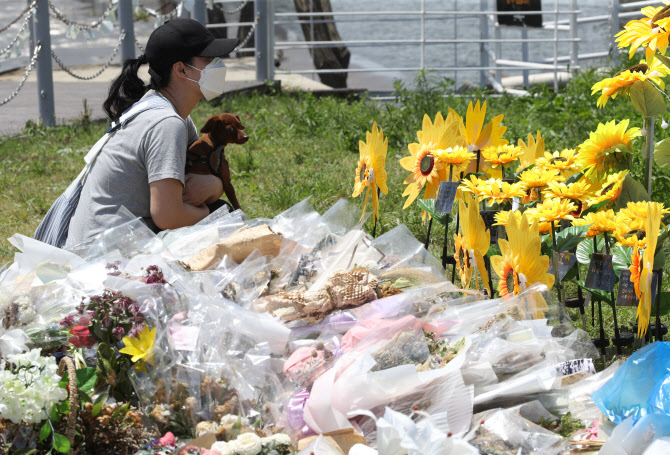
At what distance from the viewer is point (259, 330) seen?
2.17 m

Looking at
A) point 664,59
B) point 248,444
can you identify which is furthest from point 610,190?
point 248,444

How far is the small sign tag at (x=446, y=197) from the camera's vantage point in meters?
2.55

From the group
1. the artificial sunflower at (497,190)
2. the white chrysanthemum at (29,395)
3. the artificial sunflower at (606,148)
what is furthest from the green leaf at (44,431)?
the artificial sunflower at (606,148)

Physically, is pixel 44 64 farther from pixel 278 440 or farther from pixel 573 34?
pixel 278 440

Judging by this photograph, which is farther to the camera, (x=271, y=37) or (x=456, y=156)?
(x=271, y=37)

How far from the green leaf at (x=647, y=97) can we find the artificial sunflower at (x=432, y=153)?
0.62 meters

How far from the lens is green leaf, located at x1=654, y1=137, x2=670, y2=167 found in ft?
7.74

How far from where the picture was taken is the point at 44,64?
695 centimetres

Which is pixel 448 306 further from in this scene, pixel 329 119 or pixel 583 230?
pixel 329 119

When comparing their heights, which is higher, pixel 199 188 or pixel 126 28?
pixel 126 28

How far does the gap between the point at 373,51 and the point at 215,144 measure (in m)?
21.2

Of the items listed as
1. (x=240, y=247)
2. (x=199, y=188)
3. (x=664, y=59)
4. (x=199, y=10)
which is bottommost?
(x=240, y=247)

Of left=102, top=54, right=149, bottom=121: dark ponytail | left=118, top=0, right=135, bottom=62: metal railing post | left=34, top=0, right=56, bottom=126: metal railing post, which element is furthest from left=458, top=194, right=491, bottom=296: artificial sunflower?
left=118, top=0, right=135, bottom=62: metal railing post

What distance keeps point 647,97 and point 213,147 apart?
1755mm
